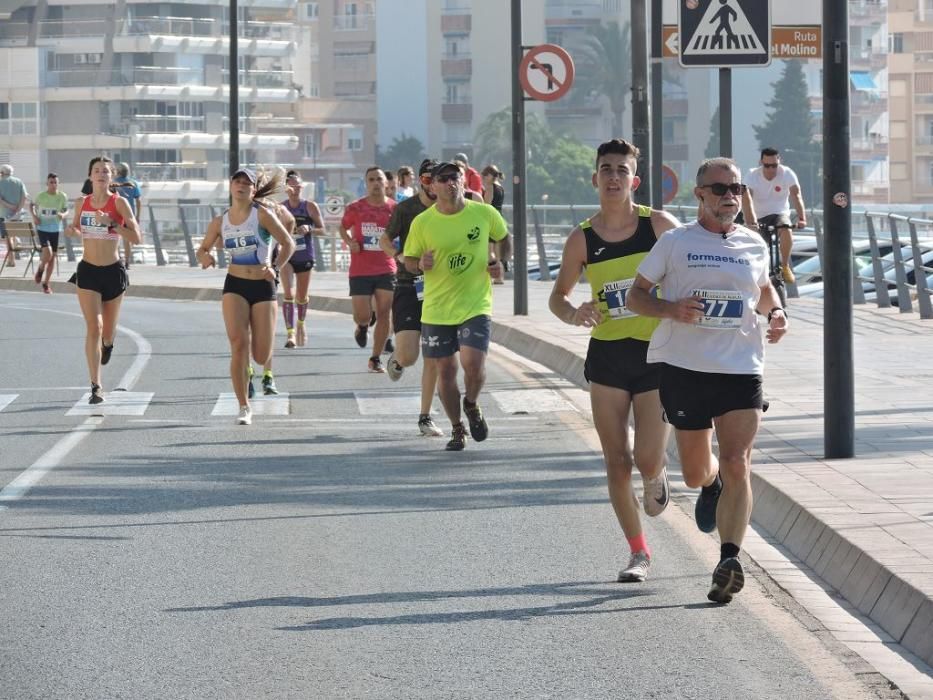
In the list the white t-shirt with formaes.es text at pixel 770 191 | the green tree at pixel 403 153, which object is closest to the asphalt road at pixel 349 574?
the white t-shirt with formaes.es text at pixel 770 191

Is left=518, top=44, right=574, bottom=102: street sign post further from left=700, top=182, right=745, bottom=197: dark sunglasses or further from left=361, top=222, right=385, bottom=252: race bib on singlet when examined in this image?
left=700, top=182, right=745, bottom=197: dark sunglasses

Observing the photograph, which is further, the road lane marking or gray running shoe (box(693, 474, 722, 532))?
the road lane marking

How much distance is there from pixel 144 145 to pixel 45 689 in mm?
101616

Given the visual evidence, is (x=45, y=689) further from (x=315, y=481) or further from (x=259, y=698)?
(x=315, y=481)

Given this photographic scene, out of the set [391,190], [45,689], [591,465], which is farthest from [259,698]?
[391,190]

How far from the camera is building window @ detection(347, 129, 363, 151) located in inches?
5679

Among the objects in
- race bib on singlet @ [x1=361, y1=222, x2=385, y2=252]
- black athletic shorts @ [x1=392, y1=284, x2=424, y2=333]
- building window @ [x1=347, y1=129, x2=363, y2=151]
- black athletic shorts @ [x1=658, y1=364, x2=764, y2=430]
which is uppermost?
building window @ [x1=347, y1=129, x2=363, y2=151]

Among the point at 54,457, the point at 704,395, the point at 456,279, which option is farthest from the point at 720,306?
the point at 54,457

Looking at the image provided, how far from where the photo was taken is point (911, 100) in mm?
132625

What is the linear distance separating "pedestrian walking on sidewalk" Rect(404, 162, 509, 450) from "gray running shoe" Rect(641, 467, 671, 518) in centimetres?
387

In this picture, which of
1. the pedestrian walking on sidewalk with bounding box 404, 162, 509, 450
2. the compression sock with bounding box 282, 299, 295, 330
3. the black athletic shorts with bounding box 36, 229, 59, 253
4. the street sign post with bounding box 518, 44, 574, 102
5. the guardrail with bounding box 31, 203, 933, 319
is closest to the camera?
the pedestrian walking on sidewalk with bounding box 404, 162, 509, 450

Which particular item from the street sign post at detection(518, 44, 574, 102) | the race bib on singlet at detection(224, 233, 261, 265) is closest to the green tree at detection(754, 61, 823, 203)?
the street sign post at detection(518, 44, 574, 102)

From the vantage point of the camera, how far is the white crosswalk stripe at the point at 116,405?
1499 centimetres

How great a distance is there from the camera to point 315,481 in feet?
36.9
